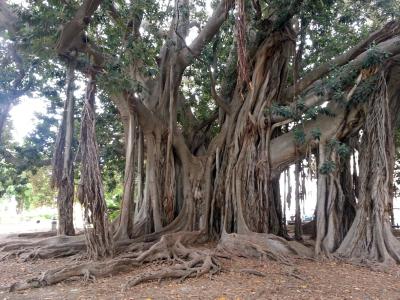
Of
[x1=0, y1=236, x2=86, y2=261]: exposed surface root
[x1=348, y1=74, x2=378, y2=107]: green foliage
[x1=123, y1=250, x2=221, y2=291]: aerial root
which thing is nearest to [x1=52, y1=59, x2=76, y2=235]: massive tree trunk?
[x1=0, y1=236, x2=86, y2=261]: exposed surface root

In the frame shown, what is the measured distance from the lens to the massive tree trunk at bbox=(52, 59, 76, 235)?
20.8 feet

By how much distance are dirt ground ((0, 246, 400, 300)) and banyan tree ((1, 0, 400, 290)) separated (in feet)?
0.75

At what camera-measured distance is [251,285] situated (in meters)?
3.82

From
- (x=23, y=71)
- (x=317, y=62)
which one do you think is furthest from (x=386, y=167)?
(x=23, y=71)

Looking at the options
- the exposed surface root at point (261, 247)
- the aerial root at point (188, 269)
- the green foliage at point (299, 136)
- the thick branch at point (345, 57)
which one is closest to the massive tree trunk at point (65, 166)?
the aerial root at point (188, 269)

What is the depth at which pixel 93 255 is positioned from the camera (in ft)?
16.1

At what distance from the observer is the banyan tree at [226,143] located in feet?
16.5

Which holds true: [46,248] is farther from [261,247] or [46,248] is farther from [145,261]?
[261,247]

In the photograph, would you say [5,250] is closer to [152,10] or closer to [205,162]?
[205,162]

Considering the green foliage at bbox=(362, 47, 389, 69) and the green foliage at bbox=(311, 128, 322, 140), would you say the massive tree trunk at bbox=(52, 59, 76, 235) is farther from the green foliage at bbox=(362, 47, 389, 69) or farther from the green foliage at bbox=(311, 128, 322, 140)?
the green foliage at bbox=(362, 47, 389, 69)

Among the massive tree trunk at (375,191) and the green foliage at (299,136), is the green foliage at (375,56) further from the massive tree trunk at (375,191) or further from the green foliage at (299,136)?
the green foliage at (299,136)

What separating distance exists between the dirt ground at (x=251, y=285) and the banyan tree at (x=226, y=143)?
229 mm

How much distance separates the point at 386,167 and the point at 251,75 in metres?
2.57

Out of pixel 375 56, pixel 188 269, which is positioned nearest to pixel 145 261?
pixel 188 269
